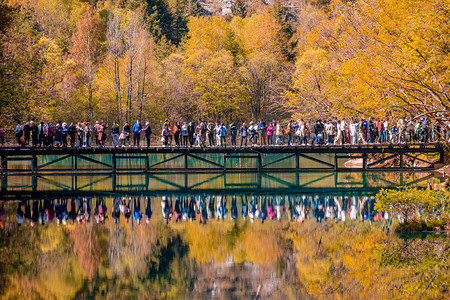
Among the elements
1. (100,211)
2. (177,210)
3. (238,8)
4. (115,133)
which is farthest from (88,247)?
(238,8)

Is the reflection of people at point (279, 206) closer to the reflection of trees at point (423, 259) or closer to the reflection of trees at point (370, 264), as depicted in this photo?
the reflection of trees at point (370, 264)

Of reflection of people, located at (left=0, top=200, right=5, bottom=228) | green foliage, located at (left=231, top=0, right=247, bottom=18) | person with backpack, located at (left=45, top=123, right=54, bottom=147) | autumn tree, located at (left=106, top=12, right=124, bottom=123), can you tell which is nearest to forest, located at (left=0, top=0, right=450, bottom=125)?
autumn tree, located at (left=106, top=12, right=124, bottom=123)

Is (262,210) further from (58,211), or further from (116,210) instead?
(58,211)

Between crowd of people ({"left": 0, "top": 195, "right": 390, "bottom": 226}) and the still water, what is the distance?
46 mm

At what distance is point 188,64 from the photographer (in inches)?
2645

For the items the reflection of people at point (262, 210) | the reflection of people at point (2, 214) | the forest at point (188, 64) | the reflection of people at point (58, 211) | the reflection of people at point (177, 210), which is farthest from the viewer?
the forest at point (188, 64)

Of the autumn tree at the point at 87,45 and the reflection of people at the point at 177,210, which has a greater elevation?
the autumn tree at the point at 87,45

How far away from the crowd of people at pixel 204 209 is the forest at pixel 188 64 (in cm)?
748

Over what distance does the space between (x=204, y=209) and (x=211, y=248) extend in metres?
7.54

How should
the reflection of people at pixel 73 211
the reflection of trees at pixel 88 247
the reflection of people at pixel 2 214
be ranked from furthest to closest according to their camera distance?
the reflection of people at pixel 73 211 < the reflection of people at pixel 2 214 < the reflection of trees at pixel 88 247

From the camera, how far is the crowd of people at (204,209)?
→ 72.9 feet

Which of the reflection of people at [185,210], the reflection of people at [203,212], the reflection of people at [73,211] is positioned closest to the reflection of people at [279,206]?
the reflection of people at [203,212]

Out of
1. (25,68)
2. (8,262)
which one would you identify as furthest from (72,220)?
(25,68)

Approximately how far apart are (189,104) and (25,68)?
26070mm
